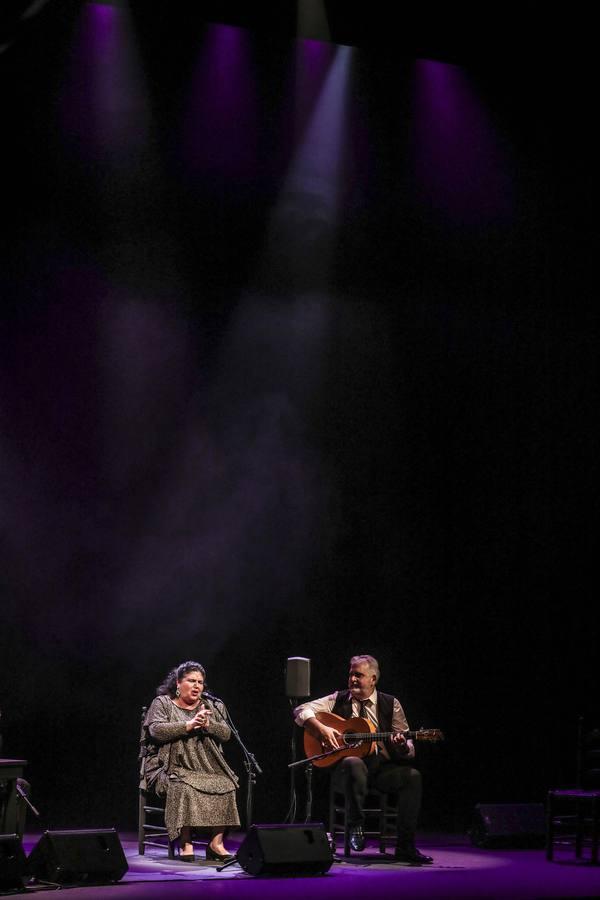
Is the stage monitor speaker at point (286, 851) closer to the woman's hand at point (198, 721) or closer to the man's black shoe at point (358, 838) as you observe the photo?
the woman's hand at point (198, 721)

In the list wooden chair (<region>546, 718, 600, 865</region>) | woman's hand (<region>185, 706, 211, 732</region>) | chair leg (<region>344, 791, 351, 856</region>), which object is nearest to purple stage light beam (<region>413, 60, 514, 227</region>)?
wooden chair (<region>546, 718, 600, 865</region>)

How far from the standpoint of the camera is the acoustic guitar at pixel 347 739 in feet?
20.9

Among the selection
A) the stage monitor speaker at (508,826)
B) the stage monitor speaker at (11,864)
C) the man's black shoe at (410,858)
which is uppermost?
the stage monitor speaker at (11,864)

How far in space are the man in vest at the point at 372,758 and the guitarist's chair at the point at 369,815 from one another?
0.05 meters

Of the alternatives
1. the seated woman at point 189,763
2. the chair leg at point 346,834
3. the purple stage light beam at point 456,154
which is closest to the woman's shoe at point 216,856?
the seated woman at point 189,763

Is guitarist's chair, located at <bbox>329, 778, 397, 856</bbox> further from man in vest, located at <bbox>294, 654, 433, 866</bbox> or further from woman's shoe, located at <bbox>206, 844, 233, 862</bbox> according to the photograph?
woman's shoe, located at <bbox>206, 844, 233, 862</bbox>

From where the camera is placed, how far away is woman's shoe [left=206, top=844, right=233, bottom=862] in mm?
6039

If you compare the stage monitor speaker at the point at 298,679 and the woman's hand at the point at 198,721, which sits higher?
the stage monitor speaker at the point at 298,679

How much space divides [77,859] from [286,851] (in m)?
0.98

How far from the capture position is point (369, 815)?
6.91 meters

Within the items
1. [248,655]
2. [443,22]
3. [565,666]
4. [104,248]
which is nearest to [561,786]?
[565,666]

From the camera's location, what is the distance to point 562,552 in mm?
8078

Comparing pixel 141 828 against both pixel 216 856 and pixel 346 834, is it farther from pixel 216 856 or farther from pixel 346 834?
pixel 346 834

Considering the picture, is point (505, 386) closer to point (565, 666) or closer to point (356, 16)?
point (565, 666)
